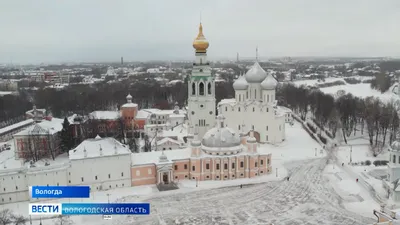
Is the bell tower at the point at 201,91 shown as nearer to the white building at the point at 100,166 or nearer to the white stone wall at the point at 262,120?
the white stone wall at the point at 262,120

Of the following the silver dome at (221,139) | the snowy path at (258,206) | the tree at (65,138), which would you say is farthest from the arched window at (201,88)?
the tree at (65,138)

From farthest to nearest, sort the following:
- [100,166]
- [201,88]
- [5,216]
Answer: [201,88], [100,166], [5,216]

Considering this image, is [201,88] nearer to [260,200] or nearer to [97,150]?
[97,150]

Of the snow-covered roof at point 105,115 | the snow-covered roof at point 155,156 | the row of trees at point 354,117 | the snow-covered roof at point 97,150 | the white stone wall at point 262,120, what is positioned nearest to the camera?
the snow-covered roof at point 97,150

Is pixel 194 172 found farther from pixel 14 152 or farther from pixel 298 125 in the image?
pixel 298 125

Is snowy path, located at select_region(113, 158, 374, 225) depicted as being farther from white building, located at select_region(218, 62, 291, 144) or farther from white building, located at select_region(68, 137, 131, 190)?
white building, located at select_region(218, 62, 291, 144)

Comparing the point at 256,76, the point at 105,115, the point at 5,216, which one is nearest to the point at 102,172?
the point at 5,216

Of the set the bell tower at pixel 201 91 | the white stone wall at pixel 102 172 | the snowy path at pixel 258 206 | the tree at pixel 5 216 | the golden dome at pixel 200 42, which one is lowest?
the snowy path at pixel 258 206
